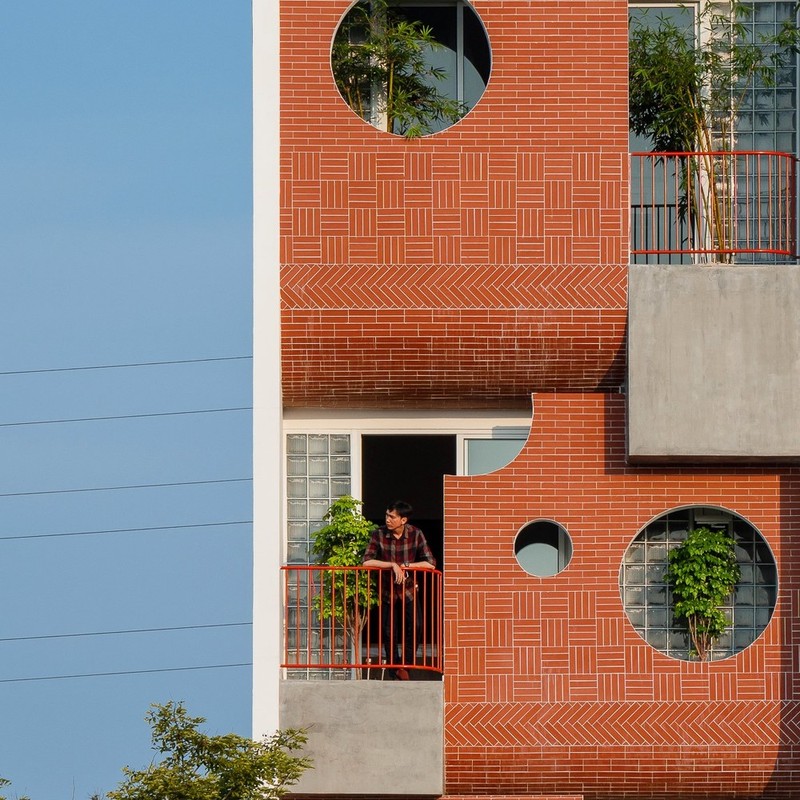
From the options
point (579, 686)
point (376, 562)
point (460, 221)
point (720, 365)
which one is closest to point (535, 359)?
point (460, 221)

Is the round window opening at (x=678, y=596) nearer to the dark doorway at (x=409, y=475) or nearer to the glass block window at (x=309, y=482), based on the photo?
the glass block window at (x=309, y=482)

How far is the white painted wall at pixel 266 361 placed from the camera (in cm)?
1587

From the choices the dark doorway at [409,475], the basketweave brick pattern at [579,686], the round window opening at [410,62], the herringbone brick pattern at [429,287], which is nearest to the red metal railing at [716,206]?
the herringbone brick pattern at [429,287]

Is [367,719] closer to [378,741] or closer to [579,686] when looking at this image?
[378,741]

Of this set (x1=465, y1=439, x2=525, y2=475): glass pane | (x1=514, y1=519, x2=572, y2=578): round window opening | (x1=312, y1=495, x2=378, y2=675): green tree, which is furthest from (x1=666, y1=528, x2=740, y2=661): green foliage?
(x1=312, y1=495, x2=378, y2=675): green tree

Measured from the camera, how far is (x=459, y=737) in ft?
52.9

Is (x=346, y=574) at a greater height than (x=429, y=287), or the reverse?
(x=429, y=287)

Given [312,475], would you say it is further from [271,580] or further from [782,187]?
[782,187]

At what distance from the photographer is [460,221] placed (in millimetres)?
16344

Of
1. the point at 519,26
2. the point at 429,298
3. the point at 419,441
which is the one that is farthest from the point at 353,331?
the point at 419,441

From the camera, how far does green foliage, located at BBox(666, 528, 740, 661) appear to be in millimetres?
16391

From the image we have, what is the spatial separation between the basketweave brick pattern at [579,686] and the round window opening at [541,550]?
477 mm

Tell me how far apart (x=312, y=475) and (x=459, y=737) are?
2.75 metres

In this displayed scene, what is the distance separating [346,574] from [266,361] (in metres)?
1.96
